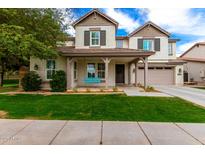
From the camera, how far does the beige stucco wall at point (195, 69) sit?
27.9 meters

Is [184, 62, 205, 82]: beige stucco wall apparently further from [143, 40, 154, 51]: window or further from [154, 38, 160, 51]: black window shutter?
[143, 40, 154, 51]: window

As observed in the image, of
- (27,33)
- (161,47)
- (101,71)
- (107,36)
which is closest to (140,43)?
(161,47)

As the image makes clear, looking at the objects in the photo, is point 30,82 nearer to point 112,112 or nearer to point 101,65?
point 101,65

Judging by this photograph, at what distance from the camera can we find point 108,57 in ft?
52.7

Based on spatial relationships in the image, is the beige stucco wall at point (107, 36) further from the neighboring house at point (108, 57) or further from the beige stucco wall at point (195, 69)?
the beige stucco wall at point (195, 69)

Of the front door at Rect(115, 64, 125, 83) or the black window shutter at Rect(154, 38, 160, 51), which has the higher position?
the black window shutter at Rect(154, 38, 160, 51)

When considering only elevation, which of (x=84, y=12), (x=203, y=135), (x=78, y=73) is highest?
(x=84, y=12)

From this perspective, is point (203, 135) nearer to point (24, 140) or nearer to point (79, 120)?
point (79, 120)

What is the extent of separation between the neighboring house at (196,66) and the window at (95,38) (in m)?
15.2

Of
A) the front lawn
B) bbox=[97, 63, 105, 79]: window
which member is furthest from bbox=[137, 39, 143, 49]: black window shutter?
the front lawn

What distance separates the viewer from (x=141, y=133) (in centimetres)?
567

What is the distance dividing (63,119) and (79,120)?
63 cm

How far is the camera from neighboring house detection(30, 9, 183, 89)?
1603cm
